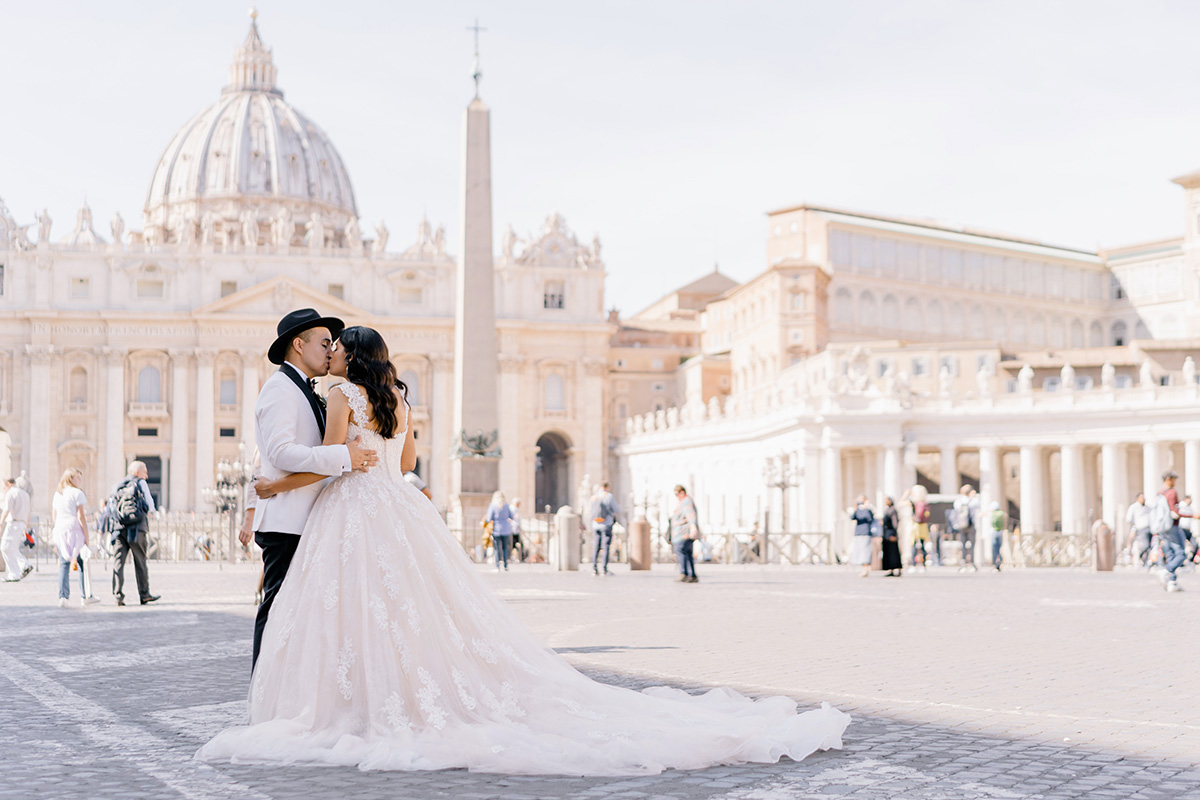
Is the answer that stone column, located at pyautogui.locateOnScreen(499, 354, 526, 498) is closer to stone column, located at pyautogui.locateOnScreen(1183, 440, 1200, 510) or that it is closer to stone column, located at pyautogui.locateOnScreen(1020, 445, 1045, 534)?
stone column, located at pyautogui.locateOnScreen(1020, 445, 1045, 534)

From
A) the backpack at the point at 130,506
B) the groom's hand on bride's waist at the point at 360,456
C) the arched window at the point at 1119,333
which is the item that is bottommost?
the backpack at the point at 130,506


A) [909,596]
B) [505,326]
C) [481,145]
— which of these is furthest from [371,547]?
[505,326]

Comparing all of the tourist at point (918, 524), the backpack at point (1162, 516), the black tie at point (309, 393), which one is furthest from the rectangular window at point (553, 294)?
the black tie at point (309, 393)

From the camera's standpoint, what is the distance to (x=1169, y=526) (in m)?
17.6

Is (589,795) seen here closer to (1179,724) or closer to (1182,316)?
(1179,724)

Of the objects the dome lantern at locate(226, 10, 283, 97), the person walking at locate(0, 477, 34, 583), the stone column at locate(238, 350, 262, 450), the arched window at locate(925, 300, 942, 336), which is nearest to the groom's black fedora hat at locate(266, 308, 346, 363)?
the person walking at locate(0, 477, 34, 583)

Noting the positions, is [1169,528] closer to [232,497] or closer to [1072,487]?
[232,497]

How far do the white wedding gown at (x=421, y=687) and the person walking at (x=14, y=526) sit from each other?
41.5 ft

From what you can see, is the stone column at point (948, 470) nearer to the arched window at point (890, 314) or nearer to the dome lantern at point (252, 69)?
the arched window at point (890, 314)

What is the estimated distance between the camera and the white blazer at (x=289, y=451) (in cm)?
623

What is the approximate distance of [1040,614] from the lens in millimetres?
14602

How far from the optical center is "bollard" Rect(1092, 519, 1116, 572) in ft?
94.5

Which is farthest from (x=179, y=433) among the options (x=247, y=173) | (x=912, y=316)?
(x=912, y=316)

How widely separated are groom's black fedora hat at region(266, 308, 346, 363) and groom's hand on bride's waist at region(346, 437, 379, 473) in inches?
22.8
